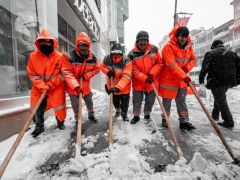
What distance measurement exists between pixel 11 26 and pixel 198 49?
5278 cm

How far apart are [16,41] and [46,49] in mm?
1024

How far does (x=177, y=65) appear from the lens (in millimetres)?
3461

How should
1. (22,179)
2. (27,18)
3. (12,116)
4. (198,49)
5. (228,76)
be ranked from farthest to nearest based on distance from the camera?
(198,49) < (27,18) < (228,76) < (12,116) < (22,179)

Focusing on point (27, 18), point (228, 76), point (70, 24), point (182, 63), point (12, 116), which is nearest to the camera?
point (12, 116)

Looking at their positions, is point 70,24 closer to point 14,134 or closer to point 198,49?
point 14,134

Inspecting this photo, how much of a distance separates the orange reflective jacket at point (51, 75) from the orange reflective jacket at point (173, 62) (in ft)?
5.33

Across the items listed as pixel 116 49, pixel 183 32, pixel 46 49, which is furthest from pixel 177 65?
pixel 46 49

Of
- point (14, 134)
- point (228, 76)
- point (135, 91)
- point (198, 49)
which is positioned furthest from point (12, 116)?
point (198, 49)

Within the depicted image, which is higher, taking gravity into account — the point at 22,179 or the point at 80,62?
the point at 80,62

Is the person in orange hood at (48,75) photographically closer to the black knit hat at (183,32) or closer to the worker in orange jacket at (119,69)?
the worker in orange jacket at (119,69)

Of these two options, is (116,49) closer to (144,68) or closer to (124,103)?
(144,68)

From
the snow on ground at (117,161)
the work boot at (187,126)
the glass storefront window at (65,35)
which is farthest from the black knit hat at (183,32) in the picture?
the glass storefront window at (65,35)

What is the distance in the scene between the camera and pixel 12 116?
3445 mm

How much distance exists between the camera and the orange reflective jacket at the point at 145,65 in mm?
3822
